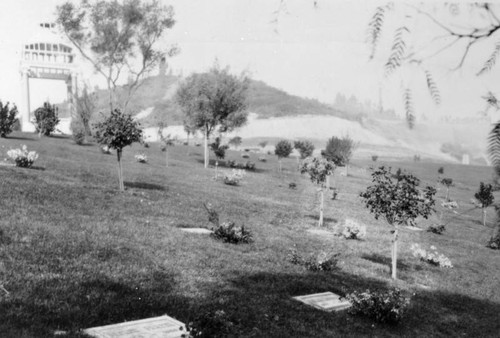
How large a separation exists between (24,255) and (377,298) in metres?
7.66

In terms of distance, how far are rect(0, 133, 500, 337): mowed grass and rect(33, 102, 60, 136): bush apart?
20482 millimetres

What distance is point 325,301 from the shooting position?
1101 cm

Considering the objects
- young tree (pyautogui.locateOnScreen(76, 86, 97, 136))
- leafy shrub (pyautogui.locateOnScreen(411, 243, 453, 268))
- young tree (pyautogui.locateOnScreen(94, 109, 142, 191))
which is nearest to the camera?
leafy shrub (pyautogui.locateOnScreen(411, 243, 453, 268))

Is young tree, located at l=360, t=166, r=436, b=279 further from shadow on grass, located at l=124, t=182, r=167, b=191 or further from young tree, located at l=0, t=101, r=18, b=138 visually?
young tree, located at l=0, t=101, r=18, b=138

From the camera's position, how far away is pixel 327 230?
22469mm

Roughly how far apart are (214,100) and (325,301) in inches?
1480

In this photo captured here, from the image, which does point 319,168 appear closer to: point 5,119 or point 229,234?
point 229,234

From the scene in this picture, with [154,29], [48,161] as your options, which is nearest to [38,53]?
[154,29]

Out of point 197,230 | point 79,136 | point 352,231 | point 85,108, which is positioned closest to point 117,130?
point 197,230

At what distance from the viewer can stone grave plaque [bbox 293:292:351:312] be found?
418 inches

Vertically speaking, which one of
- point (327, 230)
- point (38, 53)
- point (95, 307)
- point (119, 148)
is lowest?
point (327, 230)

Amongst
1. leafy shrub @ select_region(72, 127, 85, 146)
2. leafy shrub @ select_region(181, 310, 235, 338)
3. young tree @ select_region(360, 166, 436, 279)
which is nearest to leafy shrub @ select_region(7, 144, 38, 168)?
young tree @ select_region(360, 166, 436, 279)

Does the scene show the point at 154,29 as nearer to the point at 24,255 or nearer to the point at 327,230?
the point at 327,230

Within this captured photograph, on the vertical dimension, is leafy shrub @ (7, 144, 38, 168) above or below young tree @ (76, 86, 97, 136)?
below
